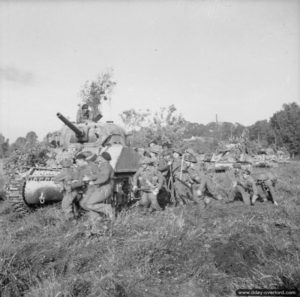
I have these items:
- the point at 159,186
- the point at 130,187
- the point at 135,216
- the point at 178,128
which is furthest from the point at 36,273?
the point at 178,128

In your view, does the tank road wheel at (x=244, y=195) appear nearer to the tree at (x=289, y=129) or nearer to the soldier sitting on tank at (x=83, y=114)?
the soldier sitting on tank at (x=83, y=114)

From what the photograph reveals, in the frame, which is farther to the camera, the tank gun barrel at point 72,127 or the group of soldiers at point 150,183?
the tank gun barrel at point 72,127

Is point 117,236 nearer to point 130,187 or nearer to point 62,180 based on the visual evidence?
point 62,180

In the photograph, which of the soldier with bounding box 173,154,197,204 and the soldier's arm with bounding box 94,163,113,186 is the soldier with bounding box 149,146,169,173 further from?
the soldier's arm with bounding box 94,163,113,186

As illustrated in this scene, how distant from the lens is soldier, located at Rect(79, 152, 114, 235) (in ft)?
21.8

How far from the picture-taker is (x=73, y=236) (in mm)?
5305

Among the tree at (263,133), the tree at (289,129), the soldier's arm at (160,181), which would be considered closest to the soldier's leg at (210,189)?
the soldier's arm at (160,181)

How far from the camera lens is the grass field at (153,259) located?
12.0 ft

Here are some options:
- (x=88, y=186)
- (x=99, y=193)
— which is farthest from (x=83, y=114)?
(x=99, y=193)

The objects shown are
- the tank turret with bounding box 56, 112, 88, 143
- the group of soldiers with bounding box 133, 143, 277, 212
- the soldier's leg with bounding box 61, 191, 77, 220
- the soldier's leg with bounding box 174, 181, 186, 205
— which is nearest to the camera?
the soldier's leg with bounding box 61, 191, 77, 220

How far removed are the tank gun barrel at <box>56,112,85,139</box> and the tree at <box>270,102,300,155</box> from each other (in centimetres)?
4773

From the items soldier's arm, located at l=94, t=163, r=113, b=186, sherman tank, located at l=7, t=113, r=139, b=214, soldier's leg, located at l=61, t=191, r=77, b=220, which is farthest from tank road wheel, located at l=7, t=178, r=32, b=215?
soldier's arm, located at l=94, t=163, r=113, b=186

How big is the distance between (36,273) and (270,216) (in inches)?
198

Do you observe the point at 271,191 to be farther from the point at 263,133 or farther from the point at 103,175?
the point at 263,133
